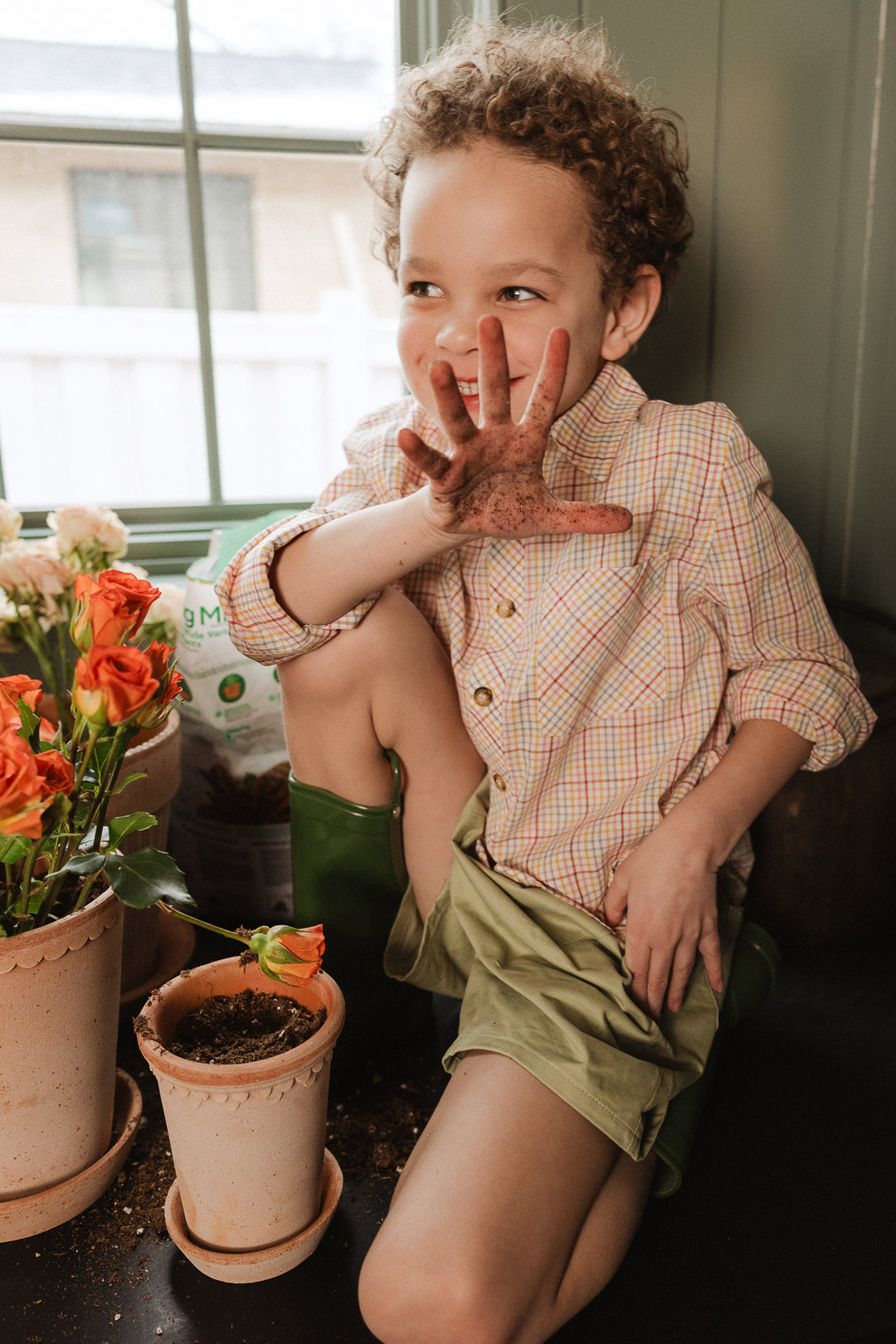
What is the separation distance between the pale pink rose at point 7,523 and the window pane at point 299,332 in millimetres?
607

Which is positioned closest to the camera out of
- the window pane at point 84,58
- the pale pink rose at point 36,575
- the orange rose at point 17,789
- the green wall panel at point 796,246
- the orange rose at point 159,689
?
the orange rose at point 17,789

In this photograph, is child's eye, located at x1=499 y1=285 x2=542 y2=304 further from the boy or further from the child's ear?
the child's ear

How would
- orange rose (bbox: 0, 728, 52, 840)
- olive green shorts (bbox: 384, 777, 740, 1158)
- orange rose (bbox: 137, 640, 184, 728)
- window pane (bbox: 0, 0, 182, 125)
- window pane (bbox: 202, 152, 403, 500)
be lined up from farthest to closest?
window pane (bbox: 202, 152, 403, 500), window pane (bbox: 0, 0, 182, 125), olive green shorts (bbox: 384, 777, 740, 1158), orange rose (bbox: 137, 640, 184, 728), orange rose (bbox: 0, 728, 52, 840)

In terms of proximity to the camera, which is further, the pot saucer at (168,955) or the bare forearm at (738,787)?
the pot saucer at (168,955)

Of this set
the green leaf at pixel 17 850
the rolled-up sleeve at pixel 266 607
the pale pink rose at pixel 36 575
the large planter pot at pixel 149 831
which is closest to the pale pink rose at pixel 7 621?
the pale pink rose at pixel 36 575

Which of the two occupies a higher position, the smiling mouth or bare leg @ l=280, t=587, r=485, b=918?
the smiling mouth

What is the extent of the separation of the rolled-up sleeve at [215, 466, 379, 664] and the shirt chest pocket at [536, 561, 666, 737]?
0.62 feet

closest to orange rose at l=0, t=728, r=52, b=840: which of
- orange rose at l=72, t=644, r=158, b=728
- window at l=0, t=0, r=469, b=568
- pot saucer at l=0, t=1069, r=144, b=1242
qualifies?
orange rose at l=72, t=644, r=158, b=728

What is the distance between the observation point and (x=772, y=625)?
1.00m

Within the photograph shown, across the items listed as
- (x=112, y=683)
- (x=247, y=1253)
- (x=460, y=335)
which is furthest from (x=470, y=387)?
(x=247, y=1253)

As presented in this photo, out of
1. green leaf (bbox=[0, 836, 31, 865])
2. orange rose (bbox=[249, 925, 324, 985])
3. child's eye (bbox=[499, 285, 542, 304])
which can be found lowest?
orange rose (bbox=[249, 925, 324, 985])

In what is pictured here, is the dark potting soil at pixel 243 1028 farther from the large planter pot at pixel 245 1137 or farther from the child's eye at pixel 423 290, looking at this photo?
the child's eye at pixel 423 290

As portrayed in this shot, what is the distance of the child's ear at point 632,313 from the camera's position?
103 centimetres

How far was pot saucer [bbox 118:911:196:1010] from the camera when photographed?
118 cm
